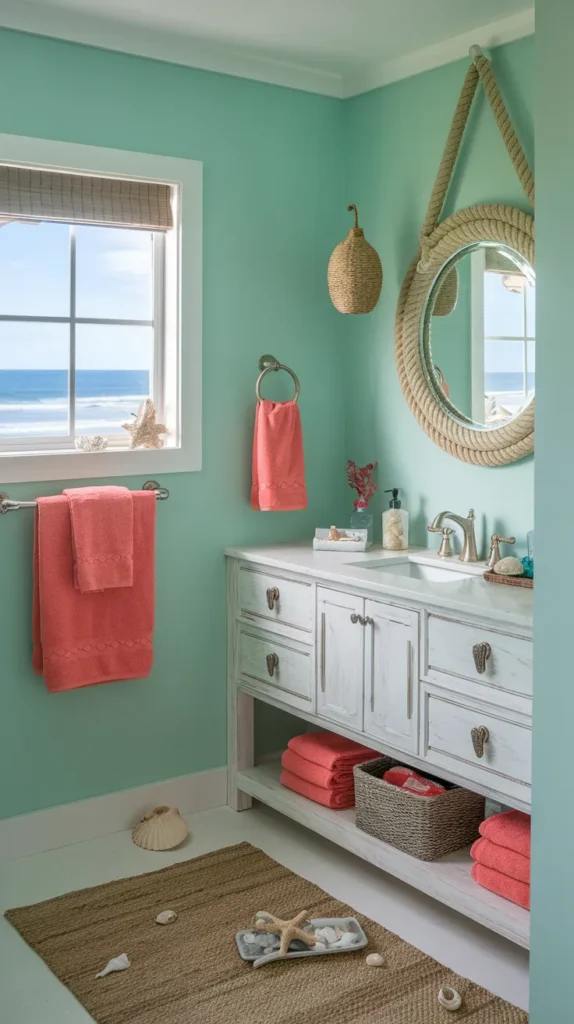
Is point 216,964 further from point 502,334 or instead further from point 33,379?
point 502,334

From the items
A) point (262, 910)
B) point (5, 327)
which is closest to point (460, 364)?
point (5, 327)

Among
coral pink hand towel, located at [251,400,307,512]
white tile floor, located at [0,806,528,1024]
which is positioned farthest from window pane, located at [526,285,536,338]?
white tile floor, located at [0,806,528,1024]

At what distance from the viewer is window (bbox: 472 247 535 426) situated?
3010 mm

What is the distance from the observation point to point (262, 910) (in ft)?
9.34

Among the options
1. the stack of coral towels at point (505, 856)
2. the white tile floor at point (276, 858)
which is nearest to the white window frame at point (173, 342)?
the white tile floor at point (276, 858)

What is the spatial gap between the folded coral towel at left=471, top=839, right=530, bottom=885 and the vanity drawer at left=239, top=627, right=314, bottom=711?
2.41ft

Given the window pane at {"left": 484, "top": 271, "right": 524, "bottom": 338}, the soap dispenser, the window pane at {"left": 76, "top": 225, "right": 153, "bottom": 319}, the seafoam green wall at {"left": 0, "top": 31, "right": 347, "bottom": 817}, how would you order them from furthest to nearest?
the soap dispenser
the window pane at {"left": 76, "top": 225, "right": 153, "bottom": 319}
the seafoam green wall at {"left": 0, "top": 31, "right": 347, "bottom": 817}
the window pane at {"left": 484, "top": 271, "right": 524, "bottom": 338}

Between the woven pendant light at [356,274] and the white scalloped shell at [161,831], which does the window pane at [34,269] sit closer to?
the woven pendant light at [356,274]

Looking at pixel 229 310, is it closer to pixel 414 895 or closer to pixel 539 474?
pixel 539 474

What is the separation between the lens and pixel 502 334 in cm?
306

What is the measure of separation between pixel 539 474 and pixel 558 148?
0.63 metres

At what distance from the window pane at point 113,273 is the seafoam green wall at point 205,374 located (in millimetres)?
211

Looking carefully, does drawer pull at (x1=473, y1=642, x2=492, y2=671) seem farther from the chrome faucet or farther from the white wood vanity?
the chrome faucet

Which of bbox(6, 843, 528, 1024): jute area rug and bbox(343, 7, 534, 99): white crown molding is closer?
bbox(6, 843, 528, 1024): jute area rug
